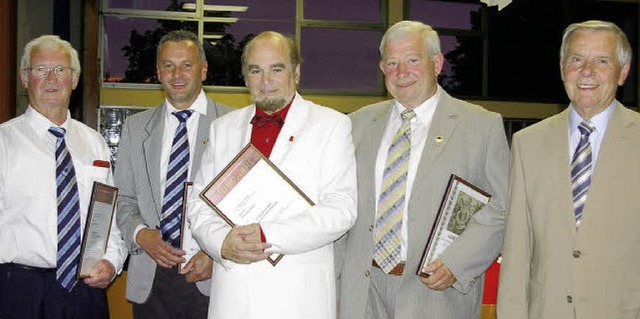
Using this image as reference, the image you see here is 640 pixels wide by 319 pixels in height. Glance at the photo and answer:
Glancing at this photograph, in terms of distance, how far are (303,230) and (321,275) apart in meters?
0.27

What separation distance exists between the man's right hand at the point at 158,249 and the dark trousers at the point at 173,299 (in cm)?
9

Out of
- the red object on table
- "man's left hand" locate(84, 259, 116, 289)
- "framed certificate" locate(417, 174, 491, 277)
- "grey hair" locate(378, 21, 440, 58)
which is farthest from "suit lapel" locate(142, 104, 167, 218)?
the red object on table

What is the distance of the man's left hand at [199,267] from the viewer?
126 inches

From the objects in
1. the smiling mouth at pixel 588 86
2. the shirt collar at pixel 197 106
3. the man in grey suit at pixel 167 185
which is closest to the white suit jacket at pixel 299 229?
the man in grey suit at pixel 167 185

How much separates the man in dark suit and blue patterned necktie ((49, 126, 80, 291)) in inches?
A: 71.2

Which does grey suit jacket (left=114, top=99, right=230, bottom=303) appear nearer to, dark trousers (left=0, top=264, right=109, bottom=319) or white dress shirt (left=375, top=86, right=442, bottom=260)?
dark trousers (left=0, top=264, right=109, bottom=319)

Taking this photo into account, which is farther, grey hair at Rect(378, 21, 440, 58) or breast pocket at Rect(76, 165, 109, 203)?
breast pocket at Rect(76, 165, 109, 203)

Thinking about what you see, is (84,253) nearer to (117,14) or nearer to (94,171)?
(94,171)

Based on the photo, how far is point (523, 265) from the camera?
272cm


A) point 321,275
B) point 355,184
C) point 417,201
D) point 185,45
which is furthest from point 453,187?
point 185,45

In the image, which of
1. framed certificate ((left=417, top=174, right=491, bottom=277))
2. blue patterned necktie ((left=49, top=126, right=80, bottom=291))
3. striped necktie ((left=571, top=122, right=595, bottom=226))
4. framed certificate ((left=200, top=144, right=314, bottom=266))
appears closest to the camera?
striped necktie ((left=571, top=122, right=595, bottom=226))

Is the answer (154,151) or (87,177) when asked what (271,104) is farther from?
(87,177)

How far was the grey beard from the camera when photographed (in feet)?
9.57

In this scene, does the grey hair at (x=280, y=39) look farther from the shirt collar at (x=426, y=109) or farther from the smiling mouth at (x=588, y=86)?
the smiling mouth at (x=588, y=86)
